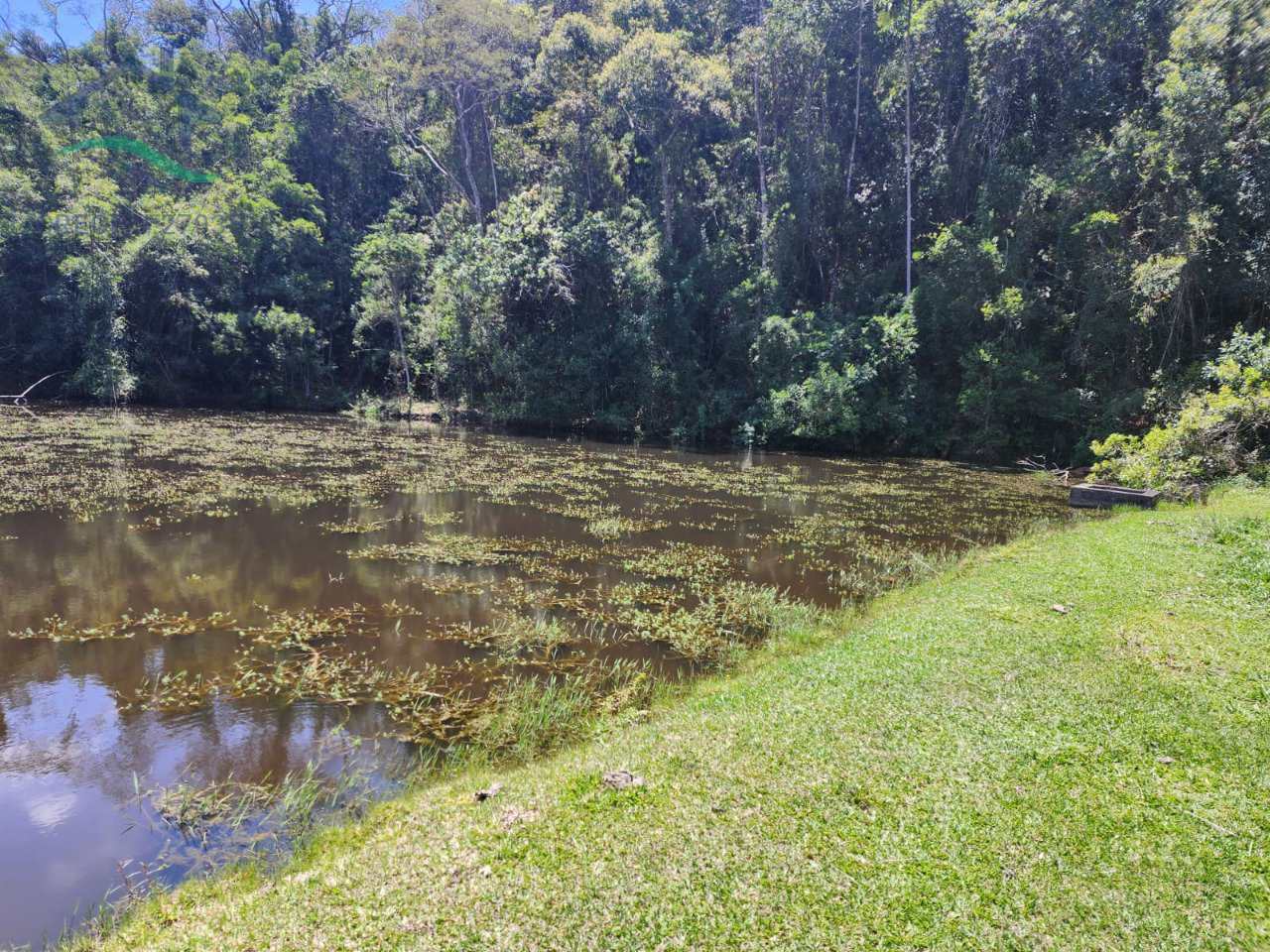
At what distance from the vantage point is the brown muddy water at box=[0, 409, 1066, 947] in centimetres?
478

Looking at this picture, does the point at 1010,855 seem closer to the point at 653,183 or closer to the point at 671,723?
the point at 671,723

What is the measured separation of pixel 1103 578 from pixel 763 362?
19638mm

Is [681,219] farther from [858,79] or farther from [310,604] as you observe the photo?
[310,604]

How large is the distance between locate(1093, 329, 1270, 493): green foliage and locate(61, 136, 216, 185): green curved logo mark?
4786 cm

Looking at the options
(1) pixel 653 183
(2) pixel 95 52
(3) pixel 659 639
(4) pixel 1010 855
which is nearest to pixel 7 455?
(3) pixel 659 639

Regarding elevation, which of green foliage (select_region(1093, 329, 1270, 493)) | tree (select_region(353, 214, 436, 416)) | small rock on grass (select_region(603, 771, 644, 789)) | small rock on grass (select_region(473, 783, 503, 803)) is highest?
tree (select_region(353, 214, 436, 416))

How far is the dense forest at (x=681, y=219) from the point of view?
68.2 ft

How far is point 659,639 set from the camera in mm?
7930

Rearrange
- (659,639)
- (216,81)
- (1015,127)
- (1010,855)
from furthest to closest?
A: 1. (216,81)
2. (1015,127)
3. (659,639)
4. (1010,855)

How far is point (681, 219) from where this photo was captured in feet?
107

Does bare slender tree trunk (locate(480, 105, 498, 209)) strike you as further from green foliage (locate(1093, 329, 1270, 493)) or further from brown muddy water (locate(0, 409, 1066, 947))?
green foliage (locate(1093, 329, 1270, 493))

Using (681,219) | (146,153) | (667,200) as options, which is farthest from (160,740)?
(146,153)

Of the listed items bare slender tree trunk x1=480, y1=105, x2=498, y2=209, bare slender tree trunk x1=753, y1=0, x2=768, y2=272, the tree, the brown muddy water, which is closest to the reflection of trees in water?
the brown muddy water

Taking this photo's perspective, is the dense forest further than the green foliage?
Yes
